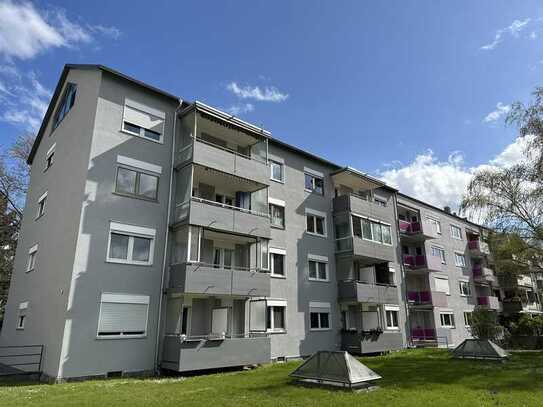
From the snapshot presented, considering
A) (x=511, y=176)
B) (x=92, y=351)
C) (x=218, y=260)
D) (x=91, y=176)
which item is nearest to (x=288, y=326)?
(x=218, y=260)

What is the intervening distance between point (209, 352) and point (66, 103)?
1538cm

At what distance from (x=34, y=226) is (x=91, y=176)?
772 centimetres

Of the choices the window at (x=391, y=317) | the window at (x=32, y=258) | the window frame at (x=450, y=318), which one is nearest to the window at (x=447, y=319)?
the window frame at (x=450, y=318)

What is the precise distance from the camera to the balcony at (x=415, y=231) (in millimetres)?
33875

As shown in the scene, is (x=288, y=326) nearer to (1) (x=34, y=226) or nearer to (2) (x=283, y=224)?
(2) (x=283, y=224)

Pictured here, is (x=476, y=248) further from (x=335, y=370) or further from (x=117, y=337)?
(x=117, y=337)

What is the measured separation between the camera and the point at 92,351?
14672 mm

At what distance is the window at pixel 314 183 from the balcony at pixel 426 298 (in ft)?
40.6

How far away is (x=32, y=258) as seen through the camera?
2067cm

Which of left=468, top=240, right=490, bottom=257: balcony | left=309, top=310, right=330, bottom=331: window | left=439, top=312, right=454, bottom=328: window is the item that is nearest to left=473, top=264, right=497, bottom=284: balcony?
left=468, top=240, right=490, bottom=257: balcony

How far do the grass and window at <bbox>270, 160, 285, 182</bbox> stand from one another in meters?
11.9

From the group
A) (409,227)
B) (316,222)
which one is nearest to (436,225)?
(409,227)

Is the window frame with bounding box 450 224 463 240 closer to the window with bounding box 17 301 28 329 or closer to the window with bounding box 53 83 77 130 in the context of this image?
the window with bounding box 53 83 77 130

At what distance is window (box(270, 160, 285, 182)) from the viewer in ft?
78.7
